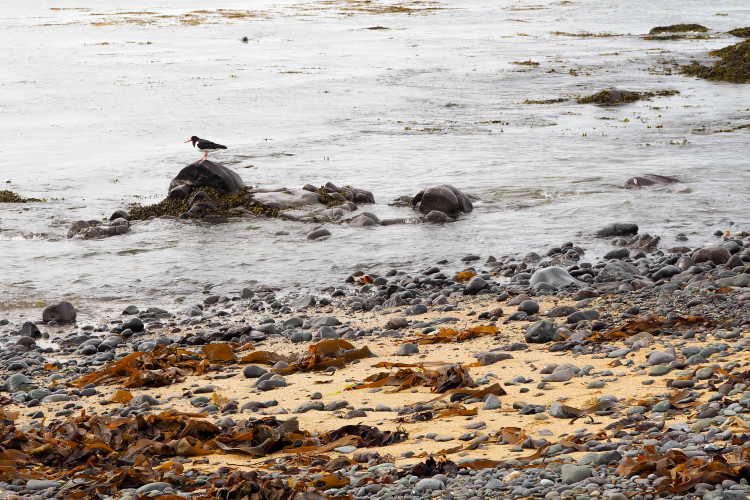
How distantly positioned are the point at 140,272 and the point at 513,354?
6069 millimetres

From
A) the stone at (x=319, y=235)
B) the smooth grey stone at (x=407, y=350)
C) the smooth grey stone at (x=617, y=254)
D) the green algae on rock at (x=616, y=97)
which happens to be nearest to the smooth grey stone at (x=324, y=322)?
the smooth grey stone at (x=407, y=350)

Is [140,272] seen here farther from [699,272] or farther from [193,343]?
[699,272]

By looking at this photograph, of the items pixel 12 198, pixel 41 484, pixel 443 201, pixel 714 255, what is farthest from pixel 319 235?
pixel 41 484

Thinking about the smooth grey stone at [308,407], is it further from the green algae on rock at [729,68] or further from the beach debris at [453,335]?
the green algae on rock at [729,68]

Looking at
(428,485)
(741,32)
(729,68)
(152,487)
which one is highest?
(741,32)

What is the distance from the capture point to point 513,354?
7.21 metres

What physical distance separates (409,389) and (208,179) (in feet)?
30.8

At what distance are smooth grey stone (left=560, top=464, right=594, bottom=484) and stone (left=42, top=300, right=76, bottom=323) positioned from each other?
22.3ft

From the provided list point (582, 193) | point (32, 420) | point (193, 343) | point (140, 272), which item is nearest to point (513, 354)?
point (193, 343)

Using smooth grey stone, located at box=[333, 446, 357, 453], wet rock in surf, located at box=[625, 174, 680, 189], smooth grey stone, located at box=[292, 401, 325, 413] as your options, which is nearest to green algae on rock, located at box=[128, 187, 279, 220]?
wet rock in surf, located at box=[625, 174, 680, 189]

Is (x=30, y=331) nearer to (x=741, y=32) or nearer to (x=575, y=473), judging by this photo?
(x=575, y=473)

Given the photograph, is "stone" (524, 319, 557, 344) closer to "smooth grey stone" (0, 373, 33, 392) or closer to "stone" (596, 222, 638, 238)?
"smooth grey stone" (0, 373, 33, 392)

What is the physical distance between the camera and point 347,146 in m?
19.9

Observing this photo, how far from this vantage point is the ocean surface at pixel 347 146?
11805mm
